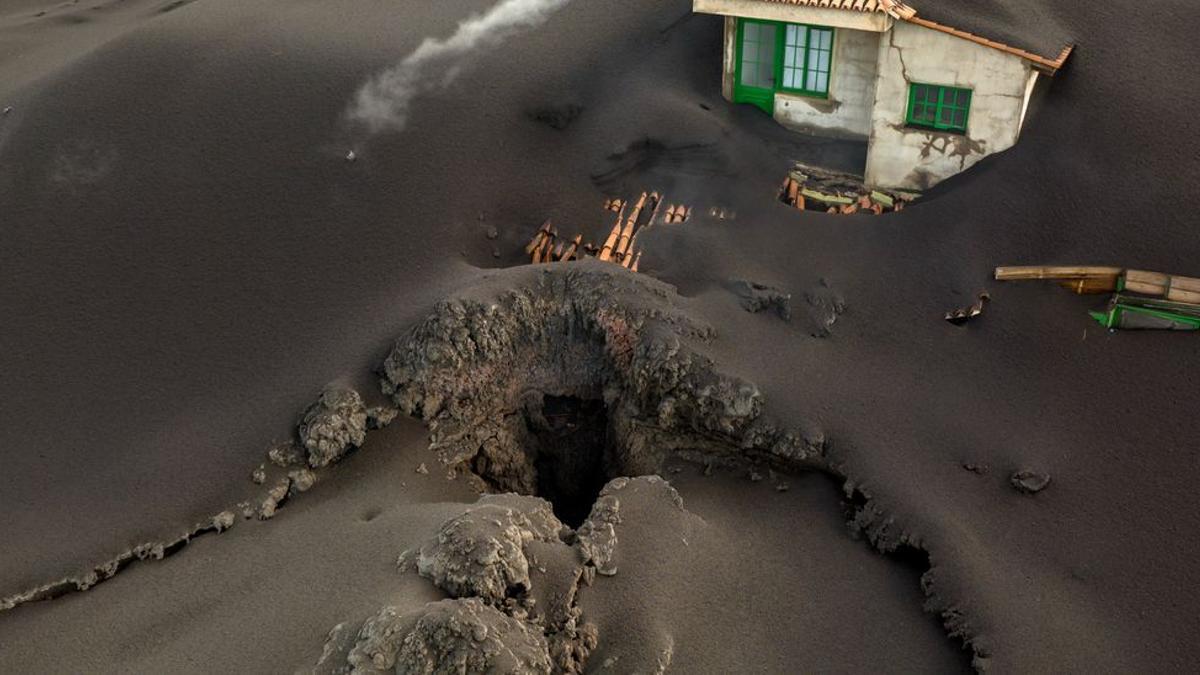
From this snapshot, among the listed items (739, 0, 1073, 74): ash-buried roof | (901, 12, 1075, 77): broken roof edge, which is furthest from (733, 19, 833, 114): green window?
(901, 12, 1075, 77): broken roof edge

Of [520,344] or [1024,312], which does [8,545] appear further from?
[1024,312]

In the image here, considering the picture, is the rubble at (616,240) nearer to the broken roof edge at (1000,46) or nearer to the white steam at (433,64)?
the white steam at (433,64)

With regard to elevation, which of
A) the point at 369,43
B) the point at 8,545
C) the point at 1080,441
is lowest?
the point at 8,545

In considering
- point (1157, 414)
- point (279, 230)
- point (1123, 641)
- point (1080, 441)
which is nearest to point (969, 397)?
point (1080, 441)

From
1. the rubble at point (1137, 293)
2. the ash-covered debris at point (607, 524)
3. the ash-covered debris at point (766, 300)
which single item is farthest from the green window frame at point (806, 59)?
the ash-covered debris at point (607, 524)

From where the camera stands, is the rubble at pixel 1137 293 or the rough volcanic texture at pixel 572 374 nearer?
the rough volcanic texture at pixel 572 374
